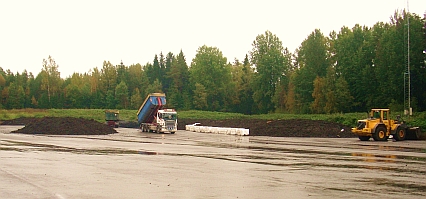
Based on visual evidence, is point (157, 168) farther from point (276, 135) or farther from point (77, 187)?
point (276, 135)

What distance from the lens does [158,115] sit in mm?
54969

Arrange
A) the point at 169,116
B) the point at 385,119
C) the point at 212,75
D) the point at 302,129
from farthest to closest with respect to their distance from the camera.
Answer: the point at 212,75 → the point at 169,116 → the point at 302,129 → the point at 385,119

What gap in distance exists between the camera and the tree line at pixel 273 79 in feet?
255

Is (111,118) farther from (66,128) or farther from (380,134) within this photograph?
(380,134)

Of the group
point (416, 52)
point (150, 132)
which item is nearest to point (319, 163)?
point (150, 132)

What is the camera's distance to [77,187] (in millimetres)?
14359

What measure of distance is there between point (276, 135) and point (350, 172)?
3146 centimetres

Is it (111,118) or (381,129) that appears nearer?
(381,129)

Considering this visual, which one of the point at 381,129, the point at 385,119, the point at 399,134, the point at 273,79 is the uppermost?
the point at 273,79

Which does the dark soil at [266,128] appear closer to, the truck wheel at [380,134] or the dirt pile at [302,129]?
the dirt pile at [302,129]

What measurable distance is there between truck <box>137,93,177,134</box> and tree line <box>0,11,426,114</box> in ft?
85.7

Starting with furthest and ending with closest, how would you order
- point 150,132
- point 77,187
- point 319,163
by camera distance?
point 150,132
point 319,163
point 77,187

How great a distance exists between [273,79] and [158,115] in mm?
64364

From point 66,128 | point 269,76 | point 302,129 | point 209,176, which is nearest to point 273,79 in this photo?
point 269,76
